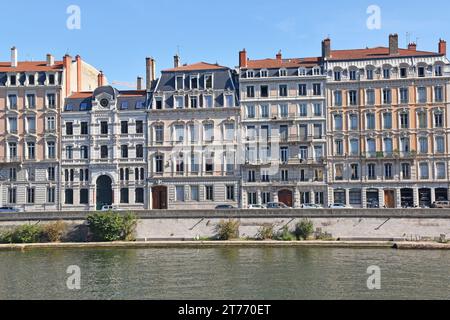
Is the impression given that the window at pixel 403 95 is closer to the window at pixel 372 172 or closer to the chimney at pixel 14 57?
the window at pixel 372 172

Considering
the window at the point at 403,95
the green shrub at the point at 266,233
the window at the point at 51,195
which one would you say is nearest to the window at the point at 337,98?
the window at the point at 403,95

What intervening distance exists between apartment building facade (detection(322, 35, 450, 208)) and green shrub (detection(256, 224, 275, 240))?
1249cm

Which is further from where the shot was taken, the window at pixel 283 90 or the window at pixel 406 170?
the window at pixel 283 90

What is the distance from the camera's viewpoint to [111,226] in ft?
158

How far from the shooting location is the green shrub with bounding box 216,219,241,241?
1890 inches

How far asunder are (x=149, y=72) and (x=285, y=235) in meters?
25.7

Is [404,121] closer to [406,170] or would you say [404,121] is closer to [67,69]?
[406,170]

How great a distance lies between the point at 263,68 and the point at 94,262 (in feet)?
98.1

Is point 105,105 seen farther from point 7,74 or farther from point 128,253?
point 128,253

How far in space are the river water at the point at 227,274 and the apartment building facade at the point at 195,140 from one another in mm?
15795

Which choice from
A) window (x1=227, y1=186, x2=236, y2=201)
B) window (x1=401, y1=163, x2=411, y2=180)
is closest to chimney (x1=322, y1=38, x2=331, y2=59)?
window (x1=401, y1=163, x2=411, y2=180)

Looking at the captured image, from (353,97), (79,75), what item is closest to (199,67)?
(79,75)

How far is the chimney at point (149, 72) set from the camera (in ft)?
205

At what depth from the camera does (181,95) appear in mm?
60844
